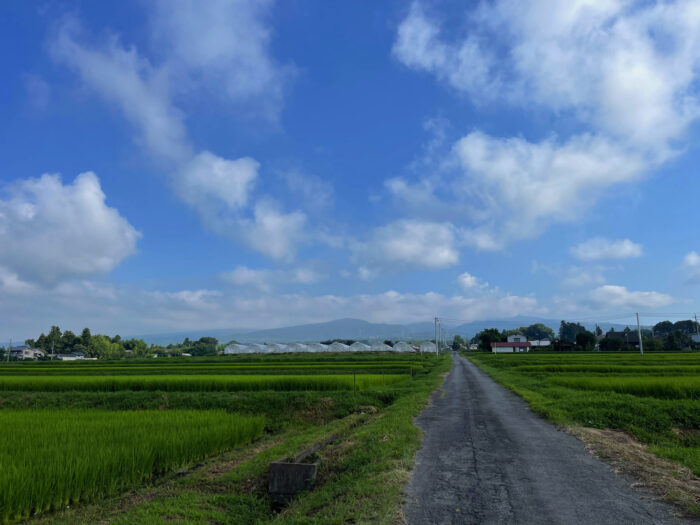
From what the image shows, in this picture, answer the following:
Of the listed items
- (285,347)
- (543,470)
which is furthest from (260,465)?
(285,347)

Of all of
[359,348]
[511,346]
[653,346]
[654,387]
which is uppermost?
[654,387]

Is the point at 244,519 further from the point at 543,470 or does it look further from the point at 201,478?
the point at 543,470

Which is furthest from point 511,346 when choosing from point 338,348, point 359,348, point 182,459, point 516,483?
point 516,483

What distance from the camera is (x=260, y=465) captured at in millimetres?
9820

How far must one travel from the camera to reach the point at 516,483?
23.3 feet

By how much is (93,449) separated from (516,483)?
8.82 m

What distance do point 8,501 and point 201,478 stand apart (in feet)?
11.5

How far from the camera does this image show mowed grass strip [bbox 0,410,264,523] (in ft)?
23.4

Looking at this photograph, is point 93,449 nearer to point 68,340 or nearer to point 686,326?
point 68,340

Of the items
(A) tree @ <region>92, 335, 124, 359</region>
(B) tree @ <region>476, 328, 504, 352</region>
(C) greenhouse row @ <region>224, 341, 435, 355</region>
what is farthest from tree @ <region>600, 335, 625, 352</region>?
(A) tree @ <region>92, 335, 124, 359</region>

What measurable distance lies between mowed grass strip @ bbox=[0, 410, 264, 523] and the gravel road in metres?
5.98

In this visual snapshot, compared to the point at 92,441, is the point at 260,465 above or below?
below

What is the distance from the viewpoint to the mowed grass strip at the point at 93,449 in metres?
7.12

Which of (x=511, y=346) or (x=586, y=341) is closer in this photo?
(x=586, y=341)
